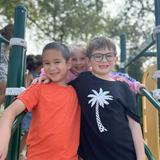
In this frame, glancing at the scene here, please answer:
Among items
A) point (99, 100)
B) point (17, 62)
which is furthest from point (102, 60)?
point (17, 62)

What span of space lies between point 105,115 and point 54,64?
378 millimetres

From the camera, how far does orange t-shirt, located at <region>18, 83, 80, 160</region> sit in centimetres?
195

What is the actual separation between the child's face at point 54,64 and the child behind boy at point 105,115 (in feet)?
0.38

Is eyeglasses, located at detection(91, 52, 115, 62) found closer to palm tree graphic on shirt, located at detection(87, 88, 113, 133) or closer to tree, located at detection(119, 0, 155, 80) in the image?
palm tree graphic on shirt, located at detection(87, 88, 113, 133)

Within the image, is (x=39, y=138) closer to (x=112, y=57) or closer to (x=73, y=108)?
(x=73, y=108)

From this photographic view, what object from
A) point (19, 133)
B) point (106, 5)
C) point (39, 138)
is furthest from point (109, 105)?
point (106, 5)

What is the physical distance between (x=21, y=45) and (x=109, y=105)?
24.4 inches

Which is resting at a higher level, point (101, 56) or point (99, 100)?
point (101, 56)

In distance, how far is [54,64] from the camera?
6.82ft

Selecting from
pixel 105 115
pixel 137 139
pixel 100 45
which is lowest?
pixel 137 139

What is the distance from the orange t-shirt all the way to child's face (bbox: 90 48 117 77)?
0.22 metres

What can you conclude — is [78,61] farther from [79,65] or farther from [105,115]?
[105,115]

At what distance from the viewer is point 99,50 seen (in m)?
2.13

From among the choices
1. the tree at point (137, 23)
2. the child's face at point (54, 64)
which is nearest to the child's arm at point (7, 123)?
the child's face at point (54, 64)
